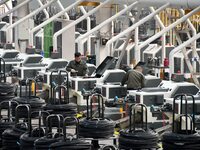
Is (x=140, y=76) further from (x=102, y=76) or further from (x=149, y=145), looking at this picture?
(x=149, y=145)

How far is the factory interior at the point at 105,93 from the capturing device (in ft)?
69.5

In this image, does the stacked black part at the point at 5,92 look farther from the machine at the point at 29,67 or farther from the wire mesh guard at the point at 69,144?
→ the wire mesh guard at the point at 69,144

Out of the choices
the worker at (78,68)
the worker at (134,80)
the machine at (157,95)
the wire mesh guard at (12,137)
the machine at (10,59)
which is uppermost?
the machine at (10,59)

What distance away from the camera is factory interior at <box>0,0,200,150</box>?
21172 millimetres

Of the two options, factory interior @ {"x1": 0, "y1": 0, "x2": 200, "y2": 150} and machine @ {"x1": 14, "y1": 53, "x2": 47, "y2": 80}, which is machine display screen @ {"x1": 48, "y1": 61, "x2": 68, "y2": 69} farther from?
machine @ {"x1": 14, "y1": 53, "x2": 47, "y2": 80}

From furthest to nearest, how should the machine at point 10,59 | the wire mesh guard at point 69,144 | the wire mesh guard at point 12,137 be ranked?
the machine at point 10,59 → the wire mesh guard at point 12,137 → the wire mesh guard at point 69,144

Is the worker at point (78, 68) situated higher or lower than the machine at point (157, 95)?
higher

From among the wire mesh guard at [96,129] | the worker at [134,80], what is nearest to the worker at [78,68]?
the worker at [134,80]

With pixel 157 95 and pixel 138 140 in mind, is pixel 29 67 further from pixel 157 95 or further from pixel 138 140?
pixel 138 140

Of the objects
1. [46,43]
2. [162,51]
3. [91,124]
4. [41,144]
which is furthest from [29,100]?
[46,43]

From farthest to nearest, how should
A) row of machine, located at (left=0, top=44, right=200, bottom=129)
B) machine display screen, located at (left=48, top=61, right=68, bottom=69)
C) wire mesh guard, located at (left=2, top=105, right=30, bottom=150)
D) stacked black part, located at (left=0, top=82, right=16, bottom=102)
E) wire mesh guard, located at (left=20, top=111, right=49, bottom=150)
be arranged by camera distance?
machine display screen, located at (left=48, top=61, right=68, bottom=69)
stacked black part, located at (left=0, top=82, right=16, bottom=102)
row of machine, located at (left=0, top=44, right=200, bottom=129)
wire mesh guard, located at (left=2, top=105, right=30, bottom=150)
wire mesh guard, located at (left=20, top=111, right=49, bottom=150)

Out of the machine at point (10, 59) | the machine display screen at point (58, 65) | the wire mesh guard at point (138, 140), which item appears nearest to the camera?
the wire mesh guard at point (138, 140)

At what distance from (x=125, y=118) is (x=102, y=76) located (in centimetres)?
276

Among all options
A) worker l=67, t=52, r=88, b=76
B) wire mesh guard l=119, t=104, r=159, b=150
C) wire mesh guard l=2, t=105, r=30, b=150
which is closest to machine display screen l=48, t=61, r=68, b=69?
worker l=67, t=52, r=88, b=76
